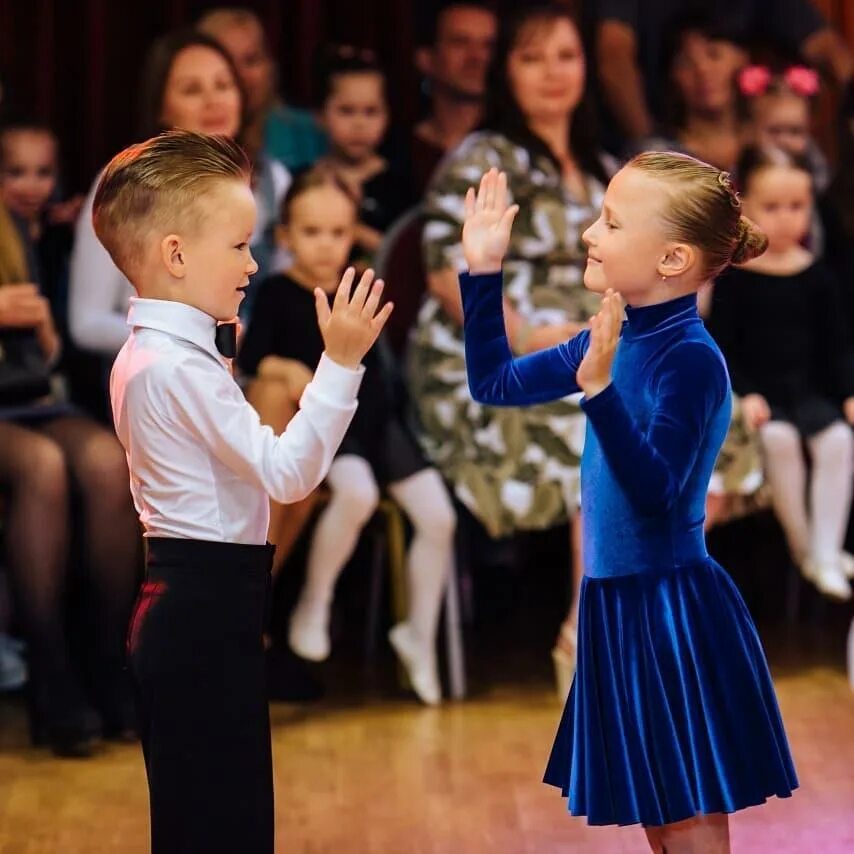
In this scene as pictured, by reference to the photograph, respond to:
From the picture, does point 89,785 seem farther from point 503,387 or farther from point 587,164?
point 587,164

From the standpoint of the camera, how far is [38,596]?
3.51 metres

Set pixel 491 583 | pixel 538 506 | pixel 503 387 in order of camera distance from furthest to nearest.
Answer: pixel 491 583 → pixel 538 506 → pixel 503 387

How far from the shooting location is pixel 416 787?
327cm

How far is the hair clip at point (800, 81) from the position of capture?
15.6 ft

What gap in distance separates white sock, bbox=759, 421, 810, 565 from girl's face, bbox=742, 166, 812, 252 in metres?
0.53

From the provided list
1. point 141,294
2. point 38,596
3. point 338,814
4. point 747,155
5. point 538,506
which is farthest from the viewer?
point 747,155

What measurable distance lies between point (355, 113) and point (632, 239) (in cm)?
239

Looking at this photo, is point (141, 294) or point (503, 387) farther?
point (503, 387)

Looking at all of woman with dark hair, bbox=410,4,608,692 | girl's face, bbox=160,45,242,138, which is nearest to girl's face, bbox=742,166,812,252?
woman with dark hair, bbox=410,4,608,692

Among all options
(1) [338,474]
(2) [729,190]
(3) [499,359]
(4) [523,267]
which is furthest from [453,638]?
(2) [729,190]

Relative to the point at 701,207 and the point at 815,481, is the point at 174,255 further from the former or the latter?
the point at 815,481

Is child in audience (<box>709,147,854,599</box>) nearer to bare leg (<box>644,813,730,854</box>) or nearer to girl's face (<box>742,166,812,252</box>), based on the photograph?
girl's face (<box>742,166,812,252</box>)

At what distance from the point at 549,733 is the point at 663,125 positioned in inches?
79.5

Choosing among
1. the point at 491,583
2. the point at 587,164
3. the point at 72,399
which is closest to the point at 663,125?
the point at 587,164
